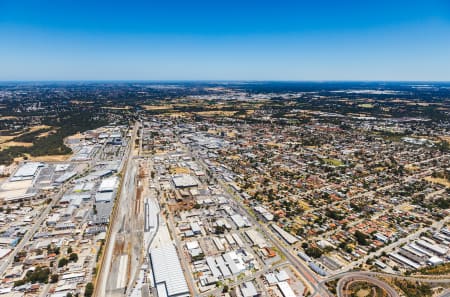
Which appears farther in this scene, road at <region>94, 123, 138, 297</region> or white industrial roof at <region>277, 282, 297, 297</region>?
road at <region>94, 123, 138, 297</region>

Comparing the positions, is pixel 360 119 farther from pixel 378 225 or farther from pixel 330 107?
pixel 378 225

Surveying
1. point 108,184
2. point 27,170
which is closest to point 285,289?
point 108,184

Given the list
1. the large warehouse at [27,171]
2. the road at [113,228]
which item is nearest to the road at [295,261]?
the road at [113,228]

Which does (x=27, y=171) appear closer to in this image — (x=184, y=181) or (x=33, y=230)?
(x=33, y=230)

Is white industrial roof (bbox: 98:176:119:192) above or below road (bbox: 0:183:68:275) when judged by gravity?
above

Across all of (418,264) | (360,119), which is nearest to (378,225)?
(418,264)

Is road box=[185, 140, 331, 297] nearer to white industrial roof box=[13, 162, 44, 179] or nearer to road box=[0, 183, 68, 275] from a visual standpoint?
road box=[0, 183, 68, 275]

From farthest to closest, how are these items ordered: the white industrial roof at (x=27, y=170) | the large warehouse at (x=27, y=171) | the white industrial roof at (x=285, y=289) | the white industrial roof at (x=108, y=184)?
the white industrial roof at (x=27, y=170) < the large warehouse at (x=27, y=171) < the white industrial roof at (x=108, y=184) < the white industrial roof at (x=285, y=289)

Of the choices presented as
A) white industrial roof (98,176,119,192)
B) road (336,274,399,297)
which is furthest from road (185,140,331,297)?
white industrial roof (98,176,119,192)

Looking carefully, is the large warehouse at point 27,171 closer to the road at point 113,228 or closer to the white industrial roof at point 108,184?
the white industrial roof at point 108,184
